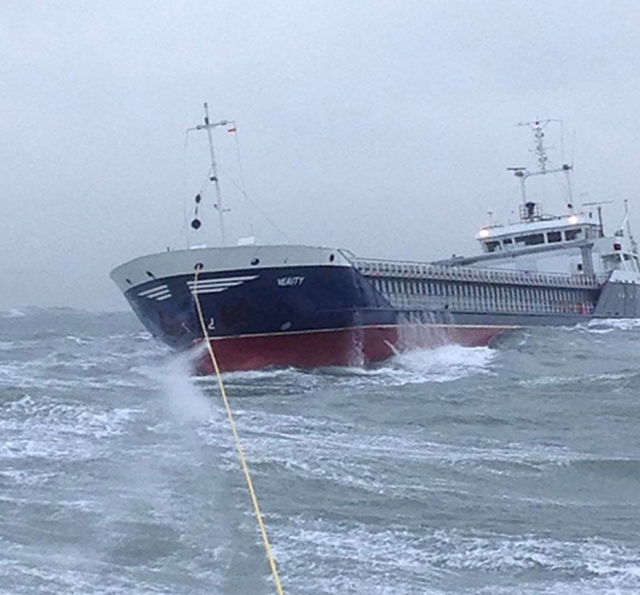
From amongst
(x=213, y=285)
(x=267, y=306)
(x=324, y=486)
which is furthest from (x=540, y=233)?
(x=324, y=486)

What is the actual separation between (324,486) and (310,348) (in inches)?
419

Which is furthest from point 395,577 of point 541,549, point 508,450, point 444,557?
point 508,450

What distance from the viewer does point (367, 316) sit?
73.6 feet

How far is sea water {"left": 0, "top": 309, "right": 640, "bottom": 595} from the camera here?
7844mm

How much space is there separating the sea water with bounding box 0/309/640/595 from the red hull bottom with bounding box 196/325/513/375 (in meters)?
1.04

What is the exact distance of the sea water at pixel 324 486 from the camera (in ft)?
25.7

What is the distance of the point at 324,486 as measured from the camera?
34.5ft

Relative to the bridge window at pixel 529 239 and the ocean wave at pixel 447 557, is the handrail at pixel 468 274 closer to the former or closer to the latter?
the bridge window at pixel 529 239

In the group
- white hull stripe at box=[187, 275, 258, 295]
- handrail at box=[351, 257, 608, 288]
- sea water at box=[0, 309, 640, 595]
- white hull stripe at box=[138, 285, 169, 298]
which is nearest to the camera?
sea water at box=[0, 309, 640, 595]

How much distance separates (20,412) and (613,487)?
9123 mm

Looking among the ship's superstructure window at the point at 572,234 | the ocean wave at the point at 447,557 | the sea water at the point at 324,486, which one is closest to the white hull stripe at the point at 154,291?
the sea water at the point at 324,486

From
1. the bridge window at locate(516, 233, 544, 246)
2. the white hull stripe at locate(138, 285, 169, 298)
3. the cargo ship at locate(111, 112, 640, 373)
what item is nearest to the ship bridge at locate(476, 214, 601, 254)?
the bridge window at locate(516, 233, 544, 246)

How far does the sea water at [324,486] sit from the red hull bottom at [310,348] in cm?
104

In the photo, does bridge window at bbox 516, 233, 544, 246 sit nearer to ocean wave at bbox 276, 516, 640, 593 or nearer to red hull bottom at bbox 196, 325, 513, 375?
red hull bottom at bbox 196, 325, 513, 375
